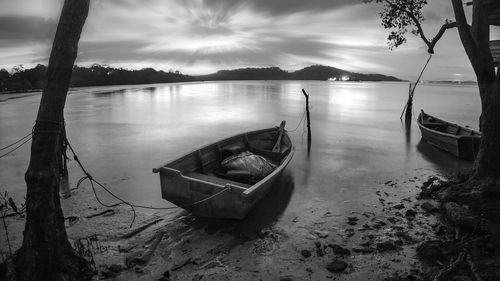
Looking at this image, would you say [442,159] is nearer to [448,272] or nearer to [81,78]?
[448,272]

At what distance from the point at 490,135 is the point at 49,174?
30.3 feet

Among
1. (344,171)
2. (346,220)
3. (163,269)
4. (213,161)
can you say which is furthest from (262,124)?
(163,269)

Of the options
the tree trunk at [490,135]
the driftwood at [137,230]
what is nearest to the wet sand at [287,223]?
the driftwood at [137,230]

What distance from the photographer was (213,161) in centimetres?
1011

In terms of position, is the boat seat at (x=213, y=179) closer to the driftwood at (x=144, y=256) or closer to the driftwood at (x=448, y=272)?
the driftwood at (x=144, y=256)

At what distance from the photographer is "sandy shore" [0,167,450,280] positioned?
558 cm

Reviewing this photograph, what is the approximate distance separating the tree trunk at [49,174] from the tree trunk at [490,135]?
8.65 metres

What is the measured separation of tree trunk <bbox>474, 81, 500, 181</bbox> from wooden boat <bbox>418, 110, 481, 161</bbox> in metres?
6.55

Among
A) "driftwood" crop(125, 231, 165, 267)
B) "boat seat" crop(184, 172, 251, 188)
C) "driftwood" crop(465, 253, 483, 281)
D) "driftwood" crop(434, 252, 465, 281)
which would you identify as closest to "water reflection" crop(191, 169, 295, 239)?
"boat seat" crop(184, 172, 251, 188)

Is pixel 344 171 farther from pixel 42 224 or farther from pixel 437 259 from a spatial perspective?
pixel 42 224

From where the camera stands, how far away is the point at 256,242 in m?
6.74

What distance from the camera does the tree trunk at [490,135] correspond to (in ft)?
23.4

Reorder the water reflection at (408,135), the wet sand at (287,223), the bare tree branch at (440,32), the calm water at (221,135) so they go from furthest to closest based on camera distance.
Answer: the water reflection at (408,135) < the calm water at (221,135) < the bare tree branch at (440,32) < the wet sand at (287,223)

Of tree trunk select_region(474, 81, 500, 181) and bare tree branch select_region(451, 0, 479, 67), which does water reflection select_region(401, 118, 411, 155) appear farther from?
bare tree branch select_region(451, 0, 479, 67)
